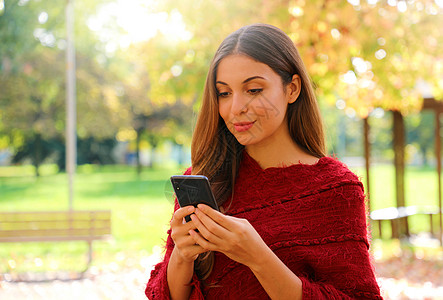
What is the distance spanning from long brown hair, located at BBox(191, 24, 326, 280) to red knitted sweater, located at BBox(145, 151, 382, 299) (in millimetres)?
100

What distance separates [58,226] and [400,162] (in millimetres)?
6355

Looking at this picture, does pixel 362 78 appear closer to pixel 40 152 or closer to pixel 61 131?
pixel 61 131

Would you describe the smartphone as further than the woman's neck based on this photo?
No

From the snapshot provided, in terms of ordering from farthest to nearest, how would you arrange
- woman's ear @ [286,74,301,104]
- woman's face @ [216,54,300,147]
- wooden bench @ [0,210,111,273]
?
wooden bench @ [0,210,111,273] → woman's ear @ [286,74,301,104] → woman's face @ [216,54,300,147]

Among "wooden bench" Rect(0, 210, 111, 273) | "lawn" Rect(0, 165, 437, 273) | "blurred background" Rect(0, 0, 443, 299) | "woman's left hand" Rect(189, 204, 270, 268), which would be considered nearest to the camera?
"woman's left hand" Rect(189, 204, 270, 268)

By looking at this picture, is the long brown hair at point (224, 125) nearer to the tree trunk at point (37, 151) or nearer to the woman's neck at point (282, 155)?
the woman's neck at point (282, 155)

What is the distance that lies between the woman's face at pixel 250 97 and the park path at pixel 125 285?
4264 mm

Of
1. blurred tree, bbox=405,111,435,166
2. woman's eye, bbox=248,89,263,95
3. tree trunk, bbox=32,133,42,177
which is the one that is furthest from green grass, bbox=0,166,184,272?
blurred tree, bbox=405,111,435,166

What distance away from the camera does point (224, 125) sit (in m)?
2.04

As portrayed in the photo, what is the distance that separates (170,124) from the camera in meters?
33.0

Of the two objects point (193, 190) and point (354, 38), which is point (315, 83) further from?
point (193, 190)

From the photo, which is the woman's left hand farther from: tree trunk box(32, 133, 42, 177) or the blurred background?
tree trunk box(32, 133, 42, 177)

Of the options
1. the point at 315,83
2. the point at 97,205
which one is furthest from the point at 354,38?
the point at 97,205

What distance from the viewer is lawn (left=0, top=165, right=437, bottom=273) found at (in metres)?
9.16
